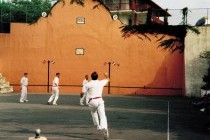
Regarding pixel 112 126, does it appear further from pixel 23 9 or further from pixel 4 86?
pixel 23 9

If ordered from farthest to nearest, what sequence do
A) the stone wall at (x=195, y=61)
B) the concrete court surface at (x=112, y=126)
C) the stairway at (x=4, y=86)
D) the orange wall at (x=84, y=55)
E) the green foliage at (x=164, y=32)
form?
the orange wall at (x=84, y=55)
the green foliage at (x=164, y=32)
the stairway at (x=4, y=86)
the stone wall at (x=195, y=61)
the concrete court surface at (x=112, y=126)

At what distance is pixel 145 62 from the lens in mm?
39406

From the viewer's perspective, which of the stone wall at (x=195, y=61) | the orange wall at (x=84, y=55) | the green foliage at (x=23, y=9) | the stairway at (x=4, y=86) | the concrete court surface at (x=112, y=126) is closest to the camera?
the concrete court surface at (x=112, y=126)

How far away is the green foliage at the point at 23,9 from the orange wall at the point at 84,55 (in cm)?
3068

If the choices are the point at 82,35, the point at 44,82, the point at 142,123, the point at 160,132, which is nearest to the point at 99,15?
the point at 82,35

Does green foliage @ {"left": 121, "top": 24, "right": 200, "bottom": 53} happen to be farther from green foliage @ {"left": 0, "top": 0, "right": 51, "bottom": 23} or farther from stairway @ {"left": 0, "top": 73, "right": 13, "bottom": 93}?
green foliage @ {"left": 0, "top": 0, "right": 51, "bottom": 23}

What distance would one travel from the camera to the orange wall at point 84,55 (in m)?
39.3

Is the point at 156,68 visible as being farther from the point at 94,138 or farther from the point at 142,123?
the point at 94,138

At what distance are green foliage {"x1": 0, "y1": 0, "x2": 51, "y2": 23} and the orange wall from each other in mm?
30683

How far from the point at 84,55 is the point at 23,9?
131 ft

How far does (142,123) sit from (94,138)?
15.2 feet

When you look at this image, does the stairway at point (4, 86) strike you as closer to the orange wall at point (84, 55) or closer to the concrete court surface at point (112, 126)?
the orange wall at point (84, 55)

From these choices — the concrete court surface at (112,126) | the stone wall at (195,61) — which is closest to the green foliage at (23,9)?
the stone wall at (195,61)

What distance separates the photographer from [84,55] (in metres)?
40.3
